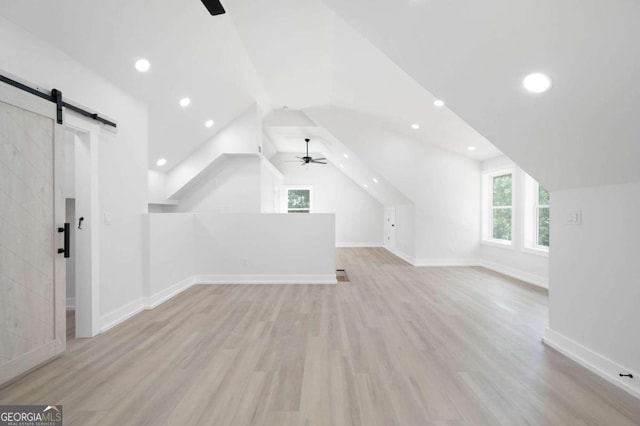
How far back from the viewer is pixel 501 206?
5.70m

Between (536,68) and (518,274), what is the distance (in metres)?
4.46

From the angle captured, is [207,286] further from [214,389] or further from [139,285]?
[214,389]

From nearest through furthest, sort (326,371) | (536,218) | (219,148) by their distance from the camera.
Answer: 1. (326,371)
2. (536,218)
3. (219,148)

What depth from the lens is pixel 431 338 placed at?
268 cm

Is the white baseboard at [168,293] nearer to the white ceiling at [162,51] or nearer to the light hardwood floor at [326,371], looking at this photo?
the light hardwood floor at [326,371]

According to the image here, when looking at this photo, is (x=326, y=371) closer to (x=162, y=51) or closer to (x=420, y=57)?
(x=420, y=57)

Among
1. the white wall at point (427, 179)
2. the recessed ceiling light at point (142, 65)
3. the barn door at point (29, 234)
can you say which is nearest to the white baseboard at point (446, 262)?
the white wall at point (427, 179)

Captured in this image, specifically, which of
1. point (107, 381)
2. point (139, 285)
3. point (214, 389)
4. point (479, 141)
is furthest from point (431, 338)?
point (479, 141)

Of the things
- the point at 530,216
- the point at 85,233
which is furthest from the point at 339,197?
the point at 85,233

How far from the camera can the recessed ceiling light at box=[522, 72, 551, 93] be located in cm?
177

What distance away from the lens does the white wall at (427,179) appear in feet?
19.5

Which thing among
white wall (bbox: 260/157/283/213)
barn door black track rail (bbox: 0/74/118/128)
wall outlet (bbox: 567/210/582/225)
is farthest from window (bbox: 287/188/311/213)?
wall outlet (bbox: 567/210/582/225)

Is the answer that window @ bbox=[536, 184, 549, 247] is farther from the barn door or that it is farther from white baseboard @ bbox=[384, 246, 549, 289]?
the barn door

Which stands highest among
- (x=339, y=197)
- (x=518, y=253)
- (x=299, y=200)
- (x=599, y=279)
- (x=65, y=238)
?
(x=339, y=197)
